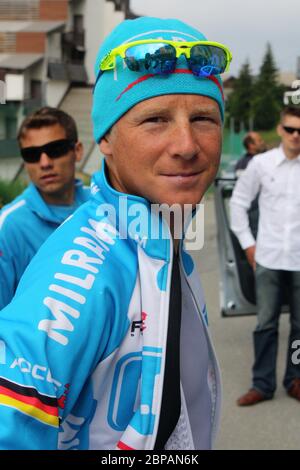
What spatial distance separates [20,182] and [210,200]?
730cm

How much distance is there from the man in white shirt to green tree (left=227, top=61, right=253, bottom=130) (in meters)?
17.9

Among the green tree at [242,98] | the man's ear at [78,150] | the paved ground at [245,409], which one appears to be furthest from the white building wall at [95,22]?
the man's ear at [78,150]

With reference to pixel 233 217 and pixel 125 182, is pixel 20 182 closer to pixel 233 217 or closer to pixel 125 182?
pixel 233 217

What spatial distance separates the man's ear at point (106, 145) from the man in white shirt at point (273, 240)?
3100mm

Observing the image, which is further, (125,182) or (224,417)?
(224,417)

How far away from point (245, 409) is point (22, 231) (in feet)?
7.86

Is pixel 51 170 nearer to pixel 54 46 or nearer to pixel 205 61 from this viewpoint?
pixel 205 61

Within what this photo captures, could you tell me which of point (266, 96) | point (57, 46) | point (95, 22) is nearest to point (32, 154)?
point (57, 46)

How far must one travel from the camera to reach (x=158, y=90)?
4.17 ft

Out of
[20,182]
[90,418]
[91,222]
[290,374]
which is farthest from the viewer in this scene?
[20,182]

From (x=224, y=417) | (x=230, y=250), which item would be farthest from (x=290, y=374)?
(x=230, y=250)

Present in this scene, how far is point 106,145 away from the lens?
1.42m

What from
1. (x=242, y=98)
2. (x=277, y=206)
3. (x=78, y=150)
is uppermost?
(x=78, y=150)

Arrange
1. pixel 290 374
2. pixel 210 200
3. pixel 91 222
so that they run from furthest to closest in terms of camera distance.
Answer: pixel 210 200 < pixel 290 374 < pixel 91 222
